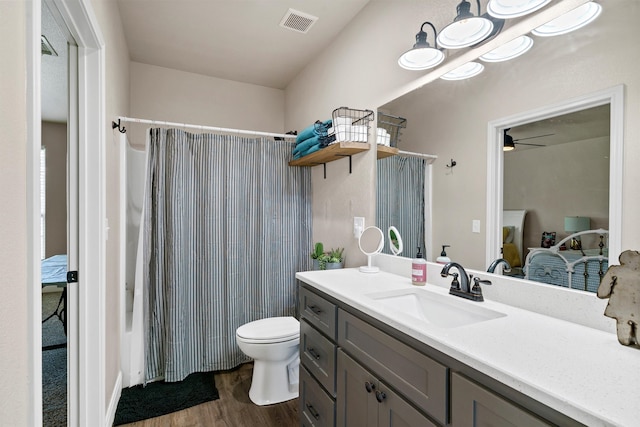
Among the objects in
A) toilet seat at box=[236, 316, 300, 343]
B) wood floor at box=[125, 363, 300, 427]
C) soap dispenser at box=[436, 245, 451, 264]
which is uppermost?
soap dispenser at box=[436, 245, 451, 264]

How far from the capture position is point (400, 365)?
103 centimetres

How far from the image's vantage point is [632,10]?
0.95m

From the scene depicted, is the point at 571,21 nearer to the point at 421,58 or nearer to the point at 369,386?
the point at 421,58

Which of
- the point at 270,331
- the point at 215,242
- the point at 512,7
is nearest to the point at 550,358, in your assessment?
the point at 512,7

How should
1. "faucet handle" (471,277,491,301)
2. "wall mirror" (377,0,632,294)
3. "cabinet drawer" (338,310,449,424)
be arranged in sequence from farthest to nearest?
"faucet handle" (471,277,491,301)
"wall mirror" (377,0,632,294)
"cabinet drawer" (338,310,449,424)

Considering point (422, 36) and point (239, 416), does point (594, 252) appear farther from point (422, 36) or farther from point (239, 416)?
point (239, 416)

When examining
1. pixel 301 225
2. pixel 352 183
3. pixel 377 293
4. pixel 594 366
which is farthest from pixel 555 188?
pixel 301 225

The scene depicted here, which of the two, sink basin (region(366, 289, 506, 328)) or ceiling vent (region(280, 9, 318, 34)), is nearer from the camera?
sink basin (region(366, 289, 506, 328))

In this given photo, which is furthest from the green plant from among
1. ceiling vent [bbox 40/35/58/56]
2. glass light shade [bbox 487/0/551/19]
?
ceiling vent [bbox 40/35/58/56]

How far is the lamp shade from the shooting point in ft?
3.45

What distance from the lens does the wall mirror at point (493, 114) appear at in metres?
0.99

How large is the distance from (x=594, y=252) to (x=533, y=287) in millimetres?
222

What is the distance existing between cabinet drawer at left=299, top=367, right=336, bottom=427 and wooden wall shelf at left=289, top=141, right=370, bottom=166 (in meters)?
1.29

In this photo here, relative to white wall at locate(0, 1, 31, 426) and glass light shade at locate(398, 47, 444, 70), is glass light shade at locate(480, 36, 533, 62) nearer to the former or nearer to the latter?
glass light shade at locate(398, 47, 444, 70)
